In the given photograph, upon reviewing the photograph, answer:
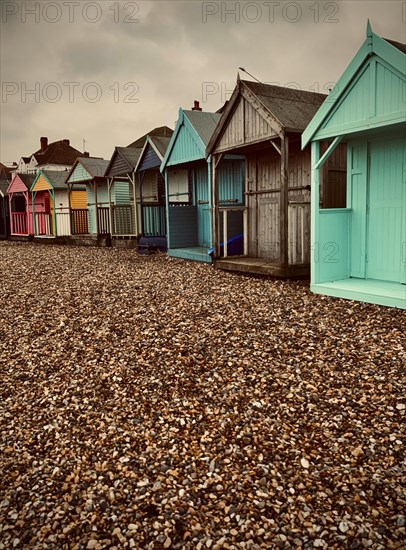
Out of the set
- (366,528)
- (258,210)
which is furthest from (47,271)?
(366,528)

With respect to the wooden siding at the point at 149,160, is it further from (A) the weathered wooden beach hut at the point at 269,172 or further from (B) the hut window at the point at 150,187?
(A) the weathered wooden beach hut at the point at 269,172

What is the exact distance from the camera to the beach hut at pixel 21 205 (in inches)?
1072

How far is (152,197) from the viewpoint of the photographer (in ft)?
63.2

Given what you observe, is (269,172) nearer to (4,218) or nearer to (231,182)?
(231,182)

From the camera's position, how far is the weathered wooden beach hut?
9445 millimetres

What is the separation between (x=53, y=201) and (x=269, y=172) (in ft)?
52.1

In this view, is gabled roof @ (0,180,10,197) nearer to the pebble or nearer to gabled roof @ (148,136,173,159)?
gabled roof @ (148,136,173,159)

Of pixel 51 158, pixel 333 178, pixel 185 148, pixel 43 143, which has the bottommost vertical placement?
pixel 333 178

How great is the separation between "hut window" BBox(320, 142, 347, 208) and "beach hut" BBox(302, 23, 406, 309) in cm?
119

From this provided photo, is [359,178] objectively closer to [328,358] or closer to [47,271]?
[328,358]

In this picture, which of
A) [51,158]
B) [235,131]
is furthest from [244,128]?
[51,158]

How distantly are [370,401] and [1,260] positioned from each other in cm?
1393

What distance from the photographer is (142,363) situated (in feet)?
16.5

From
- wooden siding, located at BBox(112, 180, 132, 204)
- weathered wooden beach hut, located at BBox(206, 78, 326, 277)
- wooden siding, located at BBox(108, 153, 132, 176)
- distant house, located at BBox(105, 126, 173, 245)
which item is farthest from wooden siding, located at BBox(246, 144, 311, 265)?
wooden siding, located at BBox(112, 180, 132, 204)
